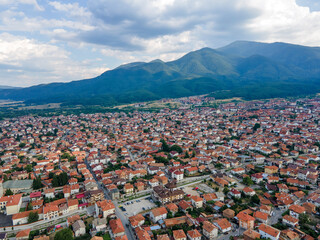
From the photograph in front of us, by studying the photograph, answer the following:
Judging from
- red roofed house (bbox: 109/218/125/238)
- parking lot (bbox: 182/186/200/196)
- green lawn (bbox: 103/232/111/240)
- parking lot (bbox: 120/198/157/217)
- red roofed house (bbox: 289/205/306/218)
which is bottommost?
parking lot (bbox: 182/186/200/196)

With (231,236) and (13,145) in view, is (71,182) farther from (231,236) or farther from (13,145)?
(13,145)

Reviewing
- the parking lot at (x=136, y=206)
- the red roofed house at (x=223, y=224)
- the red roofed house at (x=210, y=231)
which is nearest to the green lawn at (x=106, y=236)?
the parking lot at (x=136, y=206)

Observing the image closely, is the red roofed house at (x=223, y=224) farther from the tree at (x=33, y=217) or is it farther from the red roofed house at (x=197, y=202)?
the tree at (x=33, y=217)

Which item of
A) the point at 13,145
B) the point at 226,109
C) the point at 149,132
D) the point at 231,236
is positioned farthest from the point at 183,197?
the point at 226,109

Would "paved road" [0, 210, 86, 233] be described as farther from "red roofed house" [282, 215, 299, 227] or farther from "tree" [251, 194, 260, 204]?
"red roofed house" [282, 215, 299, 227]

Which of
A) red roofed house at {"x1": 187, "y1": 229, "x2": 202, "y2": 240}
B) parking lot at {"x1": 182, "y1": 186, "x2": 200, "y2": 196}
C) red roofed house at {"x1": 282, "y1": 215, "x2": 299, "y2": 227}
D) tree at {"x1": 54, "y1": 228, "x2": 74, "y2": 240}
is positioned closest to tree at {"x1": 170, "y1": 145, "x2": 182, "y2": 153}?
parking lot at {"x1": 182, "y1": 186, "x2": 200, "y2": 196}
